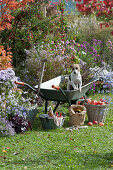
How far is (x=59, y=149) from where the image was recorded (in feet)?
13.0

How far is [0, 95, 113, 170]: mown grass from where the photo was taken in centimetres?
344

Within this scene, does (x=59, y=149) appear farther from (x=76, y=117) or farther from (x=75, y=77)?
(x=75, y=77)

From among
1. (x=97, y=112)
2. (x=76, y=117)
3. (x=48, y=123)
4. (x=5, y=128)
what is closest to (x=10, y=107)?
(x=5, y=128)

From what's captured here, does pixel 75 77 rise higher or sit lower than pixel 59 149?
A: higher

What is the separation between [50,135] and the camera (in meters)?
4.59

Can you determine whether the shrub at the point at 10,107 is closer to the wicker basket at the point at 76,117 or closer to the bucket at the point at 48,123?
the bucket at the point at 48,123

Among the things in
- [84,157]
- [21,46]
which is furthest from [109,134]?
[21,46]

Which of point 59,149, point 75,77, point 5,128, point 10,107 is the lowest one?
point 59,149

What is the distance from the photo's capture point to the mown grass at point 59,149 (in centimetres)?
344

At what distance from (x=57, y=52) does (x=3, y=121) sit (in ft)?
11.1

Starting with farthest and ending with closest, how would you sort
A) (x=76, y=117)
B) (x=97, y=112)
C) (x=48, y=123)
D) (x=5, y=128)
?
(x=97, y=112), (x=76, y=117), (x=48, y=123), (x=5, y=128)

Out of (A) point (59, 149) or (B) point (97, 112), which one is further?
(B) point (97, 112)

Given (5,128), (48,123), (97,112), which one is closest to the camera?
(5,128)

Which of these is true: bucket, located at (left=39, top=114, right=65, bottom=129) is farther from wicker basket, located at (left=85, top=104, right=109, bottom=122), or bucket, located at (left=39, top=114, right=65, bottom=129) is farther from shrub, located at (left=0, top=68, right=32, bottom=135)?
wicker basket, located at (left=85, top=104, right=109, bottom=122)
